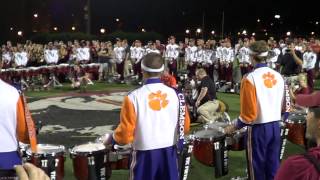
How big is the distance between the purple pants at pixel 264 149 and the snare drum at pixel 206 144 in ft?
2.75

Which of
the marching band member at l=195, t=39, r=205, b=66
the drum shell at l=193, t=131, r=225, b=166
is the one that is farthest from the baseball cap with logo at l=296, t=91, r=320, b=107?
the marching band member at l=195, t=39, r=205, b=66

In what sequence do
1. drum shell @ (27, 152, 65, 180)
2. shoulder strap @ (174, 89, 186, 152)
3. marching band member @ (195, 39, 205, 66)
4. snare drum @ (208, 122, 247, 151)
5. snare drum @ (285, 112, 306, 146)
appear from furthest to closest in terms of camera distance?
1. marching band member @ (195, 39, 205, 66)
2. snare drum @ (285, 112, 306, 146)
3. snare drum @ (208, 122, 247, 151)
4. drum shell @ (27, 152, 65, 180)
5. shoulder strap @ (174, 89, 186, 152)

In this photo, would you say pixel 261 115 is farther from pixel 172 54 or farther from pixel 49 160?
pixel 172 54

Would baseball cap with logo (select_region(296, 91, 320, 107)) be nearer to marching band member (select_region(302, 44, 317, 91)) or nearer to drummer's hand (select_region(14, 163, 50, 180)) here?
drummer's hand (select_region(14, 163, 50, 180))

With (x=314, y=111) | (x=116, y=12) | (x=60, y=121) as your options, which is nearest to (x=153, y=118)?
(x=314, y=111)

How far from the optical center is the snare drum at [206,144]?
270 inches

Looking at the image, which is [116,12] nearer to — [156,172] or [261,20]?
[261,20]

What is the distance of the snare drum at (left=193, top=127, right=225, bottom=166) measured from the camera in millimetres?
6859

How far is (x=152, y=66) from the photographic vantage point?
484cm

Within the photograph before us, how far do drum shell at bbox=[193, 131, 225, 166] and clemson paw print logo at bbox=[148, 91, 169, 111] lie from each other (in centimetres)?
211

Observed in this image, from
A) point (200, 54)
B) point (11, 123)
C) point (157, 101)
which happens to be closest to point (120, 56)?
point (200, 54)

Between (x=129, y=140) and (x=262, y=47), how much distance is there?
2094 millimetres

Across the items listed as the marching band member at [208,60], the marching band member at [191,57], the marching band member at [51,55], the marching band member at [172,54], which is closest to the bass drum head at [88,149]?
the marching band member at [208,60]

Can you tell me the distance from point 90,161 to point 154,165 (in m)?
1.39
